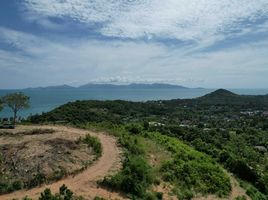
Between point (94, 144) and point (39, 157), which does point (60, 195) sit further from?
point (94, 144)

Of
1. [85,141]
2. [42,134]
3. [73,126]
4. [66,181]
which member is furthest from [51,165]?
[73,126]

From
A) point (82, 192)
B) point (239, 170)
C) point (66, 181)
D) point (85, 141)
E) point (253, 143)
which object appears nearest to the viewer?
point (82, 192)

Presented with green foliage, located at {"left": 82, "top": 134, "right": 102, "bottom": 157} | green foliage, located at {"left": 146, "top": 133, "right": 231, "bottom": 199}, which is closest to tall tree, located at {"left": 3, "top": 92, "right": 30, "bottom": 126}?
green foliage, located at {"left": 82, "top": 134, "right": 102, "bottom": 157}

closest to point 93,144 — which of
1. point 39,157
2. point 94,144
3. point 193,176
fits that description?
point 94,144

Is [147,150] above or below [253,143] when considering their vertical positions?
above

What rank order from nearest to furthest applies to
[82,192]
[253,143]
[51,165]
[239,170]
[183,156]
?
1. [82,192]
2. [51,165]
3. [183,156]
4. [239,170]
5. [253,143]

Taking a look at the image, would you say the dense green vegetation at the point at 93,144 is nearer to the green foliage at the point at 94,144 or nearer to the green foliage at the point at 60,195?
the green foliage at the point at 94,144

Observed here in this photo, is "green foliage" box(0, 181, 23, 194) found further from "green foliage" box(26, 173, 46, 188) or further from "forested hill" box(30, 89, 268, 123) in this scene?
"forested hill" box(30, 89, 268, 123)

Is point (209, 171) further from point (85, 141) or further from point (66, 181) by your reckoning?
point (66, 181)

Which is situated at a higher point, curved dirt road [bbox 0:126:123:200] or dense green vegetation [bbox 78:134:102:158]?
dense green vegetation [bbox 78:134:102:158]

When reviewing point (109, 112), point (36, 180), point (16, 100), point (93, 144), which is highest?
point (16, 100)

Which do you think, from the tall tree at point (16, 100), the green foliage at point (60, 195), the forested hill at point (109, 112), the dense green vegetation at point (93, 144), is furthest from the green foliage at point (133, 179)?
the forested hill at point (109, 112)
